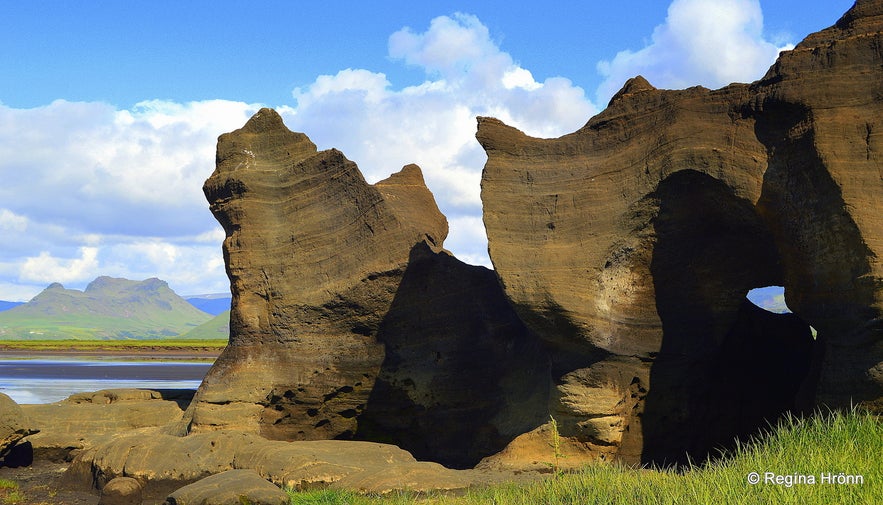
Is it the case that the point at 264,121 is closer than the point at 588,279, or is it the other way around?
the point at 588,279

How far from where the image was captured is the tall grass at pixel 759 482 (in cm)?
918

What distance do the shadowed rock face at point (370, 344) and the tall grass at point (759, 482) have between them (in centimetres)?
544

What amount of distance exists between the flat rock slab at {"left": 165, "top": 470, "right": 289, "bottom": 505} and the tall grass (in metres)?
0.50

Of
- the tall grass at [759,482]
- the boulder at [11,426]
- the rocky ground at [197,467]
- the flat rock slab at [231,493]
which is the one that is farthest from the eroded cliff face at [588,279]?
the flat rock slab at [231,493]

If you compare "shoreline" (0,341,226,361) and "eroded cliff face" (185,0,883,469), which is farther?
"shoreline" (0,341,226,361)

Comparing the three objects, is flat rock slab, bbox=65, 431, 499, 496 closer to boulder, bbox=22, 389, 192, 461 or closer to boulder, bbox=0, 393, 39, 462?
boulder, bbox=0, 393, 39, 462

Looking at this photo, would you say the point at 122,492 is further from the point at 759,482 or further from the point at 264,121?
the point at 759,482

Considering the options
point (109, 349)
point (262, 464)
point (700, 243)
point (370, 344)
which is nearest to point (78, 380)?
point (370, 344)

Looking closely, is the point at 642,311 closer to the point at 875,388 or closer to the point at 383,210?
the point at 875,388

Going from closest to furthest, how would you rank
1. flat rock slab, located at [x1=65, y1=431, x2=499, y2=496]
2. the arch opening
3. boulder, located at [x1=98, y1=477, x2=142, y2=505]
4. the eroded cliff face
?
the eroded cliff face < flat rock slab, located at [x1=65, y1=431, x2=499, y2=496] < boulder, located at [x1=98, y1=477, x2=142, y2=505] < the arch opening

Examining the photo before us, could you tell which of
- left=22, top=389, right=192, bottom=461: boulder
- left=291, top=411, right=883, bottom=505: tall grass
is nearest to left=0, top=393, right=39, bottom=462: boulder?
left=22, top=389, right=192, bottom=461: boulder

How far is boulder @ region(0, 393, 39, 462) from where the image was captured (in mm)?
18094

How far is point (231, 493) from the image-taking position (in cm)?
1174

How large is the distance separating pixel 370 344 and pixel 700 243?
6.80 m
